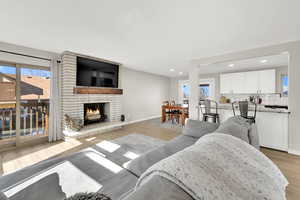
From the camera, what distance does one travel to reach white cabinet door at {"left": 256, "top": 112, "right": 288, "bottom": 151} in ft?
9.02

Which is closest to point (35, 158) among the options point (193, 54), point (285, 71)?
point (193, 54)

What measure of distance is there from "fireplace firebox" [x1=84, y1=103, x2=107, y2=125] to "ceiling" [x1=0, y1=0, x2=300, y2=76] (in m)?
1.86

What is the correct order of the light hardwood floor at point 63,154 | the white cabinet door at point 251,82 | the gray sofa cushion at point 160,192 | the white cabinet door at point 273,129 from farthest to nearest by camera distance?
1. the white cabinet door at point 251,82
2. the white cabinet door at point 273,129
3. the light hardwood floor at point 63,154
4. the gray sofa cushion at point 160,192

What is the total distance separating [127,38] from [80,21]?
0.84 metres

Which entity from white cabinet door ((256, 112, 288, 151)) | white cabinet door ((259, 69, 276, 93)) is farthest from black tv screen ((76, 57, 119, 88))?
white cabinet door ((259, 69, 276, 93))

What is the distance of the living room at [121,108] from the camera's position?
2.41ft

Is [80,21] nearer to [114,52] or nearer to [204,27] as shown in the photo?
[114,52]

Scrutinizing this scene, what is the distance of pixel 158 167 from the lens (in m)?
0.65

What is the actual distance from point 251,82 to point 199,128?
14.4 feet

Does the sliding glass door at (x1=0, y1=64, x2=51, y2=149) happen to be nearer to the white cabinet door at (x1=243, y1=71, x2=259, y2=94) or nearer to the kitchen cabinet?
the kitchen cabinet

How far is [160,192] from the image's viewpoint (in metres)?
0.51

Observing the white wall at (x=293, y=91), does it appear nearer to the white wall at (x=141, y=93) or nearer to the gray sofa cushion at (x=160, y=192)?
the gray sofa cushion at (x=160, y=192)

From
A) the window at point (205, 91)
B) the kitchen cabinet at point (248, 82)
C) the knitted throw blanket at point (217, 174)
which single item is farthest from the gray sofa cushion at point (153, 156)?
the window at point (205, 91)

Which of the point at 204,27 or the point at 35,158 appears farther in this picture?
the point at 35,158
